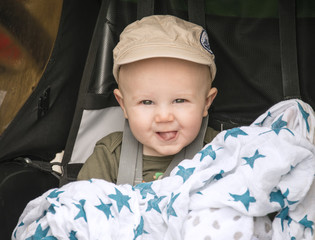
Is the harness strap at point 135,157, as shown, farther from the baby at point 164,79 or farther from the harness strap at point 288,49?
the harness strap at point 288,49

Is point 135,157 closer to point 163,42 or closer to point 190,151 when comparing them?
point 190,151

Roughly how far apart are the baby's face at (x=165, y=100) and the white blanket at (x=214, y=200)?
20 cm

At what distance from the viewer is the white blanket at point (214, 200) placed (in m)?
1.13

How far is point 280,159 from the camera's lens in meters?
1.15

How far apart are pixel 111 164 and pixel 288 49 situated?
672 millimetres

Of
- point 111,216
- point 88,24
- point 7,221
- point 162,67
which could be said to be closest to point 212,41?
point 162,67

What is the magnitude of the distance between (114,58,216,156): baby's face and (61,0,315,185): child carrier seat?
0.19m

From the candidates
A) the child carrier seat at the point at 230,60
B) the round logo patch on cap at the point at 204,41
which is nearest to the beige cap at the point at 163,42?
the round logo patch on cap at the point at 204,41

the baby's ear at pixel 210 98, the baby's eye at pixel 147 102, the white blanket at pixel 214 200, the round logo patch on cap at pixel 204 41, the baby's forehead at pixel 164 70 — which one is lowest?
the white blanket at pixel 214 200

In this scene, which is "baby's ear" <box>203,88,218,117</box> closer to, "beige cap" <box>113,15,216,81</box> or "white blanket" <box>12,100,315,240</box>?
"beige cap" <box>113,15,216,81</box>

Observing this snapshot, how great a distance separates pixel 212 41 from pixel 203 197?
2.26 ft

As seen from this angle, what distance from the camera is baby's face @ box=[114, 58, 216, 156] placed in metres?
1.44

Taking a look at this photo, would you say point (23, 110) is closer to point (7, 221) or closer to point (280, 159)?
point (7, 221)

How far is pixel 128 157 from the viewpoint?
5.21 feet
